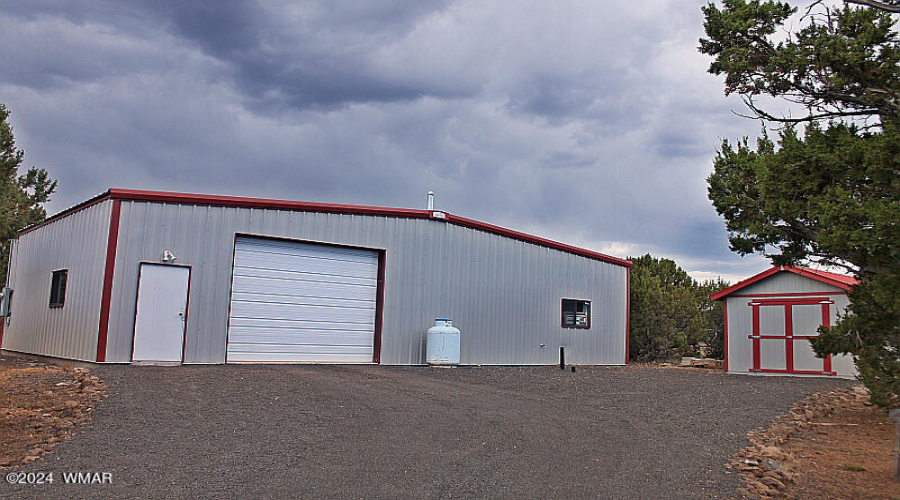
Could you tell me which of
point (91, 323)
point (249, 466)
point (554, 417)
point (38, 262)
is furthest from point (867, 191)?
point (38, 262)

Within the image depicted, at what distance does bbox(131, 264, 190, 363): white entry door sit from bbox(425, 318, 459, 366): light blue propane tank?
562cm

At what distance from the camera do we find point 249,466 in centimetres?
574

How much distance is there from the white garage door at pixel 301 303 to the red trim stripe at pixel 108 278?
2.29m

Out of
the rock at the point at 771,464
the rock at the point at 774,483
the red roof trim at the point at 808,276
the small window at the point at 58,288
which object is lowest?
the rock at the point at 774,483

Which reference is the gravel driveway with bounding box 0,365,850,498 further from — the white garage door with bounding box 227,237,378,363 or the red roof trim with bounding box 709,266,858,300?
the red roof trim with bounding box 709,266,858,300

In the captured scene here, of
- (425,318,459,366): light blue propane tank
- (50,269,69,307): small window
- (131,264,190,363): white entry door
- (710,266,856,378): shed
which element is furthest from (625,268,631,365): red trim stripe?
(50,269,69,307): small window

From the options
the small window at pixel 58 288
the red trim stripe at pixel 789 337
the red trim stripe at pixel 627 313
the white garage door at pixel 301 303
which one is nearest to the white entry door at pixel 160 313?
the white garage door at pixel 301 303

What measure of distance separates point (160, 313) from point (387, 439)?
7.98 meters

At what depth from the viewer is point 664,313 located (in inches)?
913

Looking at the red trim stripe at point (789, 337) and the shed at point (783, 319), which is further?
the red trim stripe at point (789, 337)

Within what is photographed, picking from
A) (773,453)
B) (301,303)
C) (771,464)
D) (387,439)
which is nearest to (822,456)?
(773,453)

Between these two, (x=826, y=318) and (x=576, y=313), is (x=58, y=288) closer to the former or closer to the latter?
(x=576, y=313)

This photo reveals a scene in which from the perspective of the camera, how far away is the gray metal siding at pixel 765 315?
1683 centimetres

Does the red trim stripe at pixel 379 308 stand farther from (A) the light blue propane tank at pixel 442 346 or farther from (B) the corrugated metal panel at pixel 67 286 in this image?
(B) the corrugated metal panel at pixel 67 286
